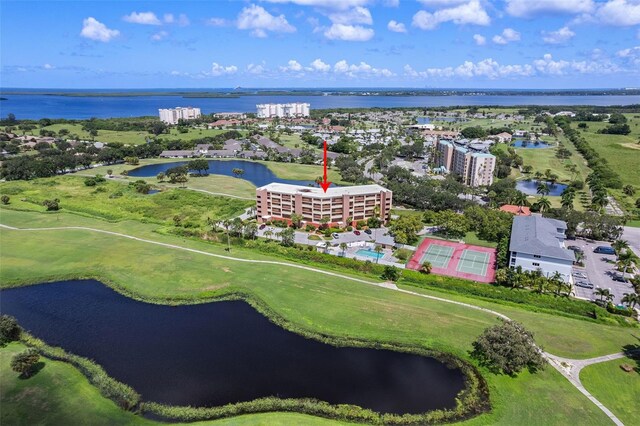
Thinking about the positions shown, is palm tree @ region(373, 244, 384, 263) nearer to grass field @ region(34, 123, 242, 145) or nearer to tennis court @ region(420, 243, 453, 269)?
tennis court @ region(420, 243, 453, 269)

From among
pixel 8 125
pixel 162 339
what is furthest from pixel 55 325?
pixel 8 125

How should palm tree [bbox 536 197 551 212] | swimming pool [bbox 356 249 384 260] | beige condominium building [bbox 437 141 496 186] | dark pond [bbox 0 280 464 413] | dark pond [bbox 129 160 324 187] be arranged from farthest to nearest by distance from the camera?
dark pond [bbox 129 160 324 187], beige condominium building [bbox 437 141 496 186], palm tree [bbox 536 197 551 212], swimming pool [bbox 356 249 384 260], dark pond [bbox 0 280 464 413]

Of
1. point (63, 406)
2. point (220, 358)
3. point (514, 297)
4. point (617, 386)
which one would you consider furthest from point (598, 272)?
point (63, 406)

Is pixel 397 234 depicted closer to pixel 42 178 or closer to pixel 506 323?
pixel 506 323

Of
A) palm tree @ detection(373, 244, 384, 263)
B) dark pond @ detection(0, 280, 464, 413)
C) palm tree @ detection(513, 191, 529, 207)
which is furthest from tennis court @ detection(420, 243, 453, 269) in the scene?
palm tree @ detection(513, 191, 529, 207)

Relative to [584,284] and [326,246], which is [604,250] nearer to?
[584,284]
